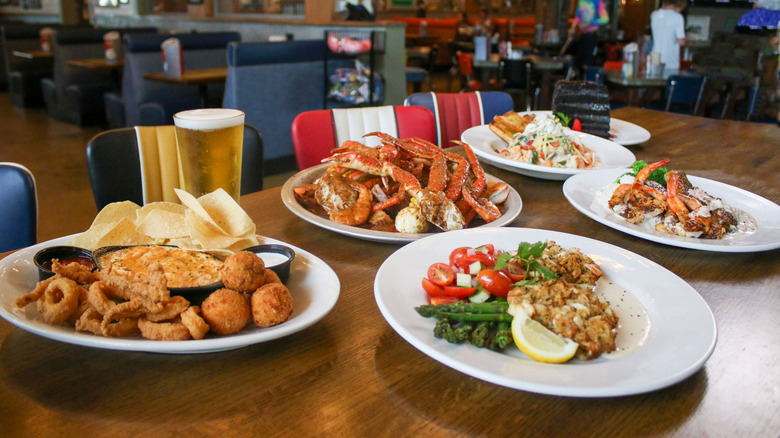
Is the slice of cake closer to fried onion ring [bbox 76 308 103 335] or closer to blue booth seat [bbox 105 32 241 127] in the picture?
fried onion ring [bbox 76 308 103 335]

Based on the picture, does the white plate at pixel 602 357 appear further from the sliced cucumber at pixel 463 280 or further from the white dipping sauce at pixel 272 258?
the white dipping sauce at pixel 272 258

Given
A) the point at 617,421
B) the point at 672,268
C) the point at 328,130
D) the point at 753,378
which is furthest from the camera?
the point at 328,130

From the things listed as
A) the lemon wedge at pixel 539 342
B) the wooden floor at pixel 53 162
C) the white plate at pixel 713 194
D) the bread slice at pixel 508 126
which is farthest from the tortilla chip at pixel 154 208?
the wooden floor at pixel 53 162

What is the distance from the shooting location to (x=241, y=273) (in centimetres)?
91

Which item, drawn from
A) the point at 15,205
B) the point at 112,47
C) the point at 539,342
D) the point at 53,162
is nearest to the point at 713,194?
the point at 539,342

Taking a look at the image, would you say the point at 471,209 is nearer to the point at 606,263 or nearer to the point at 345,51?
the point at 606,263

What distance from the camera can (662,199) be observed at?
1.52 meters

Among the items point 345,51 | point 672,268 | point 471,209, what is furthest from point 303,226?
point 345,51

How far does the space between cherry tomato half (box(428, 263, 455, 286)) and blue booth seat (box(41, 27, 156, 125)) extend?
7.78 m

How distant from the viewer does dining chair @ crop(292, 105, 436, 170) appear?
249 centimetres

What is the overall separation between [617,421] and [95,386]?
Result: 2.44 feet

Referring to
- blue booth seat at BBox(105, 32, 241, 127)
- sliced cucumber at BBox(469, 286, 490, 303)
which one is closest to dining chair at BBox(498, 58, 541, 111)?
blue booth seat at BBox(105, 32, 241, 127)

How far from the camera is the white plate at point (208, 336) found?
0.83 m

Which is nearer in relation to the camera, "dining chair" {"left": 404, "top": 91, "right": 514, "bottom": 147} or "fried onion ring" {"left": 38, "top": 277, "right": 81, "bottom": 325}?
"fried onion ring" {"left": 38, "top": 277, "right": 81, "bottom": 325}
